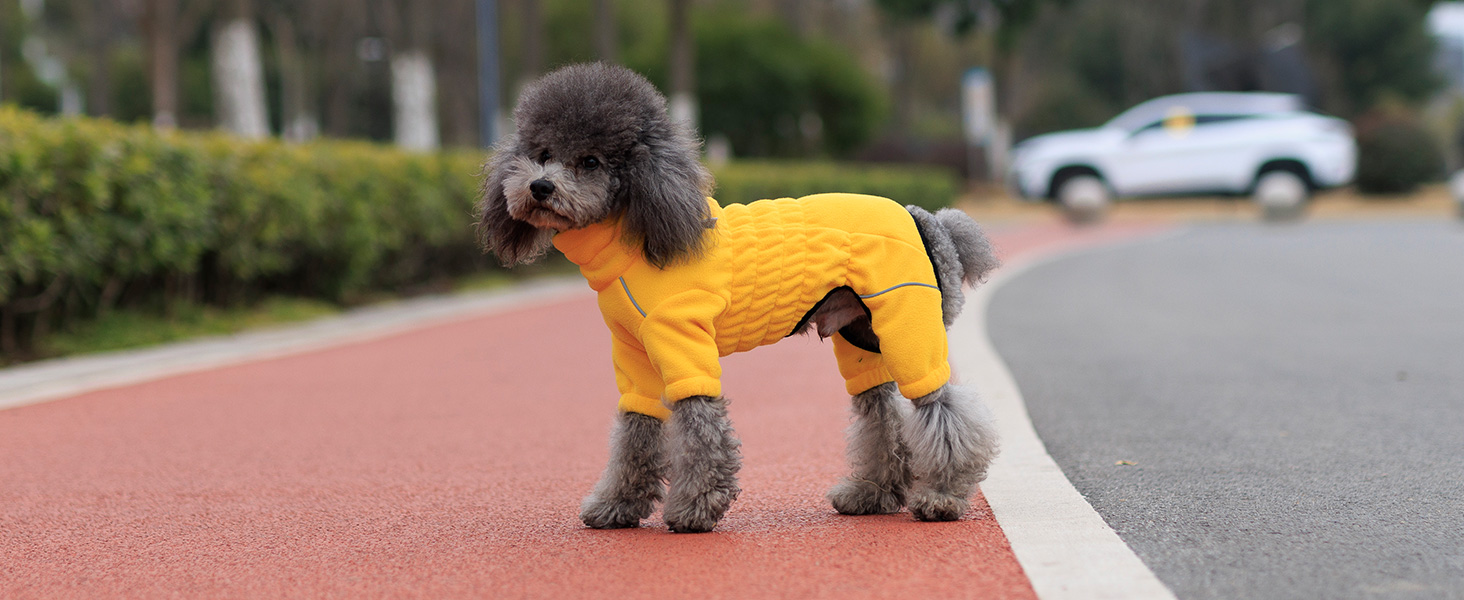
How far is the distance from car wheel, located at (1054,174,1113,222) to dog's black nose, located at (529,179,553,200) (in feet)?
89.6

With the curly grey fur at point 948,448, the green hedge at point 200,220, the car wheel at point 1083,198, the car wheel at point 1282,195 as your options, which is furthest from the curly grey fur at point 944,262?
the car wheel at point 1083,198

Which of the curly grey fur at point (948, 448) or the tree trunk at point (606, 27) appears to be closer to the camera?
the curly grey fur at point (948, 448)

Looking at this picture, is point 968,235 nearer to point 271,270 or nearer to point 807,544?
point 807,544

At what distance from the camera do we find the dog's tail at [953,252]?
Answer: 4.25 m

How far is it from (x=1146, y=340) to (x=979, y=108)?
27.3 m

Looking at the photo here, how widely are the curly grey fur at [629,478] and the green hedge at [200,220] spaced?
94.8 inches

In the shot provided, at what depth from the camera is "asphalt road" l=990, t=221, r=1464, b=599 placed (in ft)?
11.9

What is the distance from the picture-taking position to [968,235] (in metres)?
4.39

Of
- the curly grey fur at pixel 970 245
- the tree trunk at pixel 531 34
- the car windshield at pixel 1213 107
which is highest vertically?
the tree trunk at pixel 531 34

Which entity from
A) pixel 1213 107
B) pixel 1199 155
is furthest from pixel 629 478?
pixel 1213 107

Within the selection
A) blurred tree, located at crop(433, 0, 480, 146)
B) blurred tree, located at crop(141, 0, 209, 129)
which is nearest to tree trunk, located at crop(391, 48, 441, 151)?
blurred tree, located at crop(141, 0, 209, 129)

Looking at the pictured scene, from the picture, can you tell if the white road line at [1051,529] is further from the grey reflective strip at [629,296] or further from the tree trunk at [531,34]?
the tree trunk at [531,34]

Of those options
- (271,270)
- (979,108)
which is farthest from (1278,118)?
(271,270)

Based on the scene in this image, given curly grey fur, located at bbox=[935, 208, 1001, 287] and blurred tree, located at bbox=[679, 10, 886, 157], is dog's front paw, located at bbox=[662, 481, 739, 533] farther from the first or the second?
blurred tree, located at bbox=[679, 10, 886, 157]
